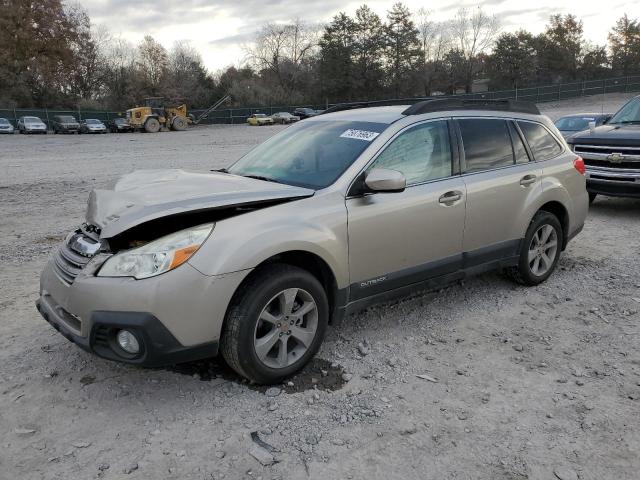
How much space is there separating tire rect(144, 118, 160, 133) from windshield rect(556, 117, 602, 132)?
115 feet

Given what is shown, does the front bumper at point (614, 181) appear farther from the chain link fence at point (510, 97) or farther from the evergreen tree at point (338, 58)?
the evergreen tree at point (338, 58)

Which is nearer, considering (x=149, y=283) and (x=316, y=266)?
(x=149, y=283)

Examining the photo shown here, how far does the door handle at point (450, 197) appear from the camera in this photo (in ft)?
13.9

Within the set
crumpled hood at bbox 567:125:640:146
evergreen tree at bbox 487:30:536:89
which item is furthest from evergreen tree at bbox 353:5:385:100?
crumpled hood at bbox 567:125:640:146

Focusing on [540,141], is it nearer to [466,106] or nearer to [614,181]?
[466,106]

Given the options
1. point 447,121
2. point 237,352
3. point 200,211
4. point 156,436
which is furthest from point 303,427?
point 447,121

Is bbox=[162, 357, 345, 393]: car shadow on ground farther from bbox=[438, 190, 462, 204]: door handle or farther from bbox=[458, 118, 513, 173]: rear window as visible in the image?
bbox=[458, 118, 513, 173]: rear window

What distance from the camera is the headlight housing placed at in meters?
3.04

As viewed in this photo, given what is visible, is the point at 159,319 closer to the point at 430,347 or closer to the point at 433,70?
the point at 430,347

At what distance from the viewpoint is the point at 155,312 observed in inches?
117

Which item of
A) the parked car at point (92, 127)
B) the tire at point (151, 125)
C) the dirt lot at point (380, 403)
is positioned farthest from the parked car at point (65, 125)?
the dirt lot at point (380, 403)

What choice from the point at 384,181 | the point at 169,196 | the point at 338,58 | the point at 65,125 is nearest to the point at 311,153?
the point at 384,181

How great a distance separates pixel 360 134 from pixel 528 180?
70.6 inches

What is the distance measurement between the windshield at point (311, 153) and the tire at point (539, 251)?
1921 mm
